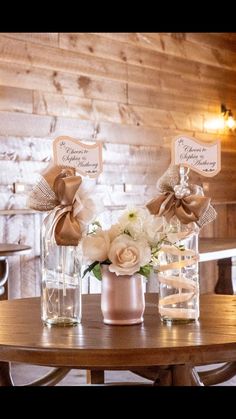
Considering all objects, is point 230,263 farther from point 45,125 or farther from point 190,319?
point 190,319

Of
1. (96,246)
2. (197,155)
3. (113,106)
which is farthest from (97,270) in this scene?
(113,106)

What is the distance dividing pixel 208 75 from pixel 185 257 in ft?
17.4

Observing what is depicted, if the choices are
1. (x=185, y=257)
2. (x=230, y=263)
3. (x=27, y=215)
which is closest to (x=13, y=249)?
(x=27, y=215)

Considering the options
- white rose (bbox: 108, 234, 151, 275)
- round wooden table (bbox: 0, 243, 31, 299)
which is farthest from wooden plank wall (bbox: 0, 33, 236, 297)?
white rose (bbox: 108, 234, 151, 275)

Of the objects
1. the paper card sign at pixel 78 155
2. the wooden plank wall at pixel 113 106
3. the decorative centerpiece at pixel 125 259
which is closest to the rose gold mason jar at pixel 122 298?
the decorative centerpiece at pixel 125 259

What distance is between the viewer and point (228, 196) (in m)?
7.59

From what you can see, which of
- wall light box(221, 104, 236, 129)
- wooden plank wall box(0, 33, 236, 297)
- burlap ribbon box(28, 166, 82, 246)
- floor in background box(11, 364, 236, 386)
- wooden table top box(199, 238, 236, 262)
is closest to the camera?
burlap ribbon box(28, 166, 82, 246)

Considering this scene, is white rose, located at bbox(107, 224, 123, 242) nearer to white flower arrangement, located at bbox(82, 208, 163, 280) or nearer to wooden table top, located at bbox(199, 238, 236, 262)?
white flower arrangement, located at bbox(82, 208, 163, 280)

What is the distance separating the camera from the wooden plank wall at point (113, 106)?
522 centimetres

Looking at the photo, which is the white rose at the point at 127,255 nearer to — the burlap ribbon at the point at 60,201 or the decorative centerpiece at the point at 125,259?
the decorative centerpiece at the point at 125,259

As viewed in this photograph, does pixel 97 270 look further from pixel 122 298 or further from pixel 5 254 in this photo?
pixel 5 254

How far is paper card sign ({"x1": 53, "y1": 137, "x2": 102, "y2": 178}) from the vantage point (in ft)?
7.24

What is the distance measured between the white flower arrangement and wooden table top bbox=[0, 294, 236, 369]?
0.17 metres

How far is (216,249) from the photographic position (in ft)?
15.7
